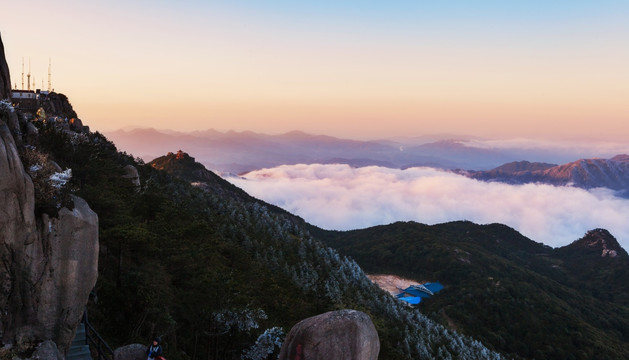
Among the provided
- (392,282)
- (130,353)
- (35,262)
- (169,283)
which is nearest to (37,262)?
(35,262)

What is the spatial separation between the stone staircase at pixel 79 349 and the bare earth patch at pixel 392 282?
138808mm

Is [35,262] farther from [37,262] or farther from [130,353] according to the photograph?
[130,353]

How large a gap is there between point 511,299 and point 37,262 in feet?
435

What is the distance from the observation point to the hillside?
104375 millimetres

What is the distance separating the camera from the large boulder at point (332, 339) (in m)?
17.2

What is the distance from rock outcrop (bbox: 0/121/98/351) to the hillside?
110758 millimetres

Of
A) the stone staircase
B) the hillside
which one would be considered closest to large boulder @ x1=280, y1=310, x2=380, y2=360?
the stone staircase

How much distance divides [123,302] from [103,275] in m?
3.77

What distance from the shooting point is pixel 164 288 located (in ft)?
96.9

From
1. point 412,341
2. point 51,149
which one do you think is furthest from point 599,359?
point 51,149

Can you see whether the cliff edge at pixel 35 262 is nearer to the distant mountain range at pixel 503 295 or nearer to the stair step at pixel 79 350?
the stair step at pixel 79 350

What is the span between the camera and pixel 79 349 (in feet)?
59.9

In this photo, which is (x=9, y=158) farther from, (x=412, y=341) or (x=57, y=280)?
(x=412, y=341)

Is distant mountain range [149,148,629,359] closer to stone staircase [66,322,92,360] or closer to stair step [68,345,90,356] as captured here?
stone staircase [66,322,92,360]
